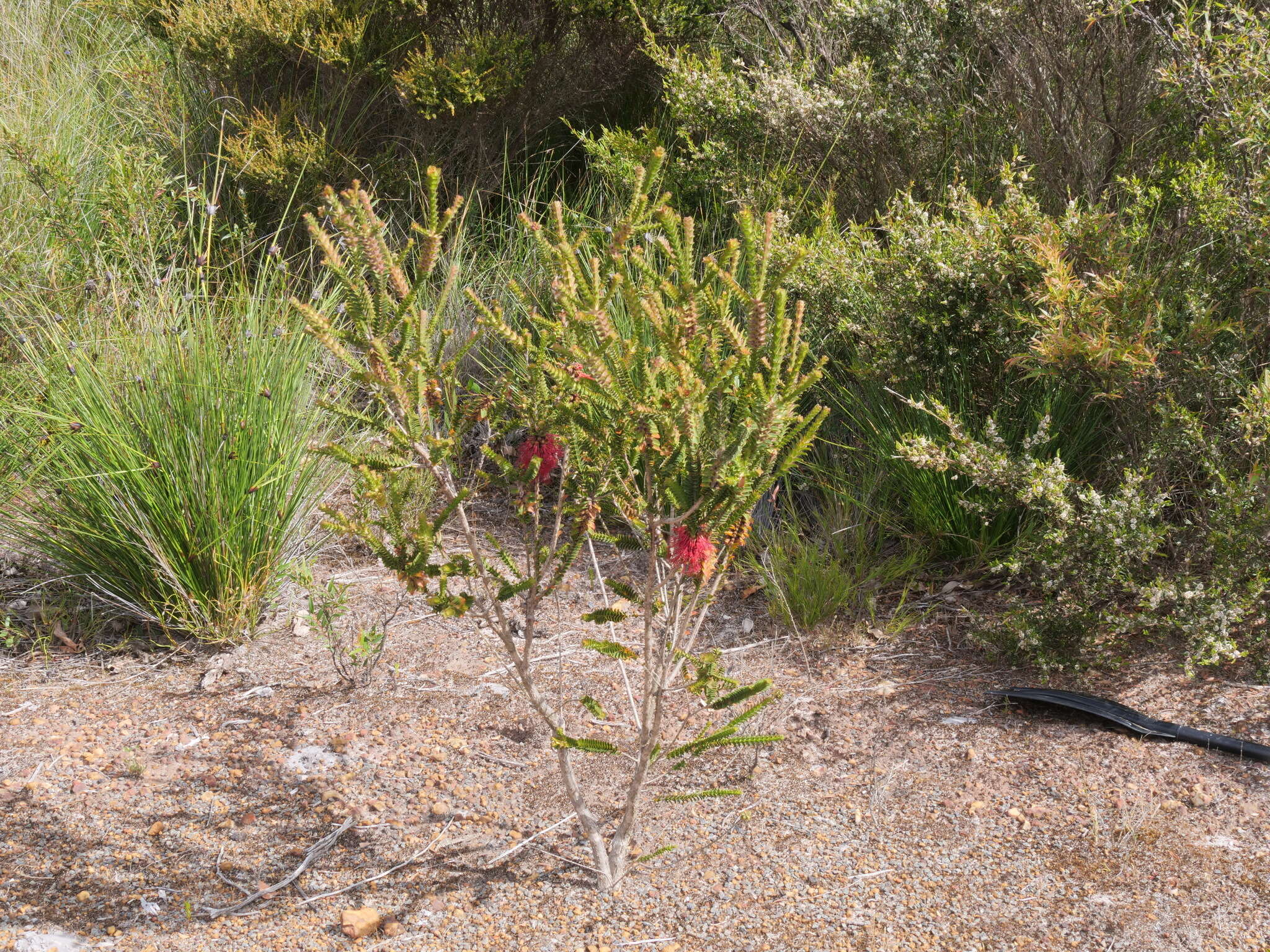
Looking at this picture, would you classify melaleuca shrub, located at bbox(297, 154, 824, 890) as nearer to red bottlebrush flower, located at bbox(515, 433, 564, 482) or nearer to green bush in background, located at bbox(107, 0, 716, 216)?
red bottlebrush flower, located at bbox(515, 433, 564, 482)

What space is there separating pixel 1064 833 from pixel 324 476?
7.82ft

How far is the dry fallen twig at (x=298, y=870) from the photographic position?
2102 mm

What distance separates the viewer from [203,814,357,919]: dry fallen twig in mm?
2102

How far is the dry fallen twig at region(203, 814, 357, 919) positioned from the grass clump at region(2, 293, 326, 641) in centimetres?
96

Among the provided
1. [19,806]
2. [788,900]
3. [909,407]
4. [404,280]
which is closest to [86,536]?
[19,806]

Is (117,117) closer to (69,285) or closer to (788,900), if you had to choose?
(69,285)

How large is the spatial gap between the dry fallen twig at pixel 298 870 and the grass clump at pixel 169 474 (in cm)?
96

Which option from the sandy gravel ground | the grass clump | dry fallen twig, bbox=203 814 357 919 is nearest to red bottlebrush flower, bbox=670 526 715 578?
the sandy gravel ground

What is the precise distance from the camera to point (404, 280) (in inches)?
67.8

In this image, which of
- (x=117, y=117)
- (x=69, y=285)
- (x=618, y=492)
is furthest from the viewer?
(x=117, y=117)

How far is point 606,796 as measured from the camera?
8.17 feet

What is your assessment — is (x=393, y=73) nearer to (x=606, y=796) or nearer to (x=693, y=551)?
(x=606, y=796)

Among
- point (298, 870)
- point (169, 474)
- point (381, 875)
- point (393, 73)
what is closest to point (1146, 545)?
point (381, 875)

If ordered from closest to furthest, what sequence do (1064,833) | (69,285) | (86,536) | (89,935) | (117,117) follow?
(89,935)
(1064,833)
(86,536)
(69,285)
(117,117)
